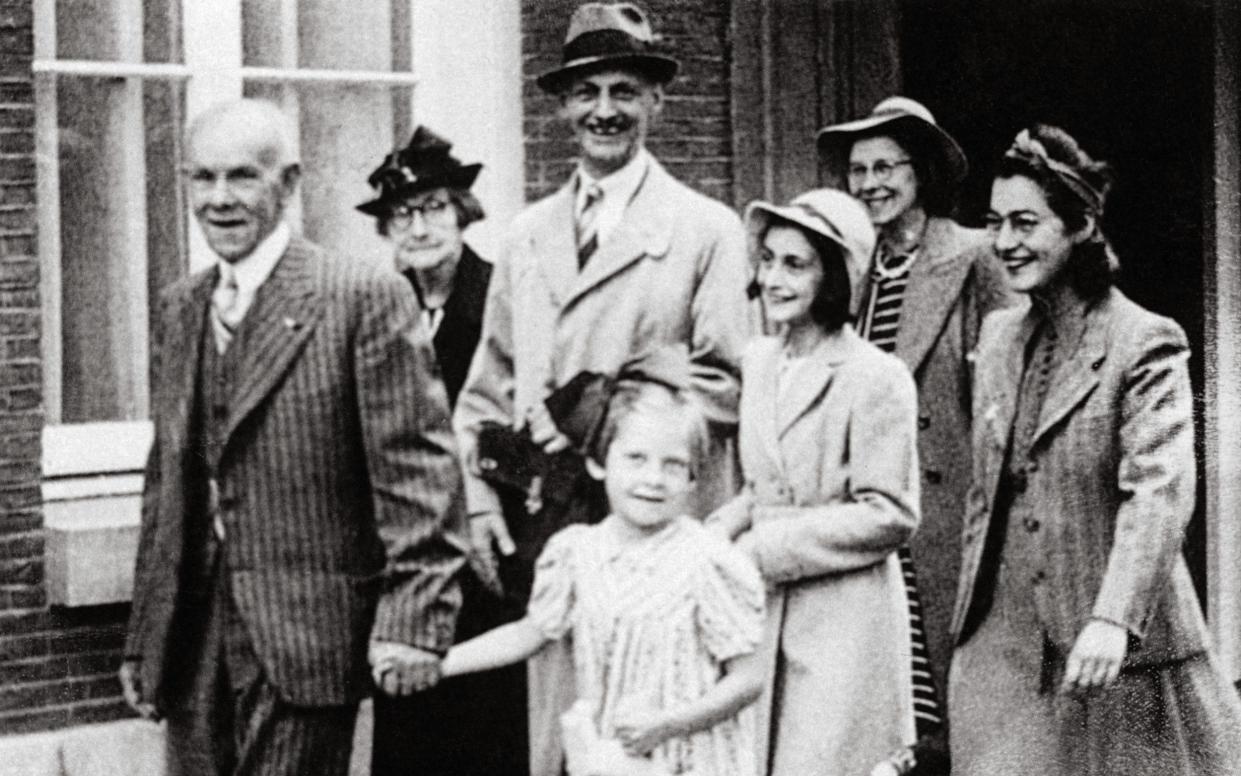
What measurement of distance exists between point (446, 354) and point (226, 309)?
123 centimetres

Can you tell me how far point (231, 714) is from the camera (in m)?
3.85

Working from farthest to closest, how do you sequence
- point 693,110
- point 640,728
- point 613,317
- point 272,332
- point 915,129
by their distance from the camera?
point 693,110 → point 915,129 → point 613,317 → point 272,332 → point 640,728

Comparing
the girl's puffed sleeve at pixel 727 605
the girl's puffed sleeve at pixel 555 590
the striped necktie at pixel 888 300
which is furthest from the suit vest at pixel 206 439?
the striped necktie at pixel 888 300

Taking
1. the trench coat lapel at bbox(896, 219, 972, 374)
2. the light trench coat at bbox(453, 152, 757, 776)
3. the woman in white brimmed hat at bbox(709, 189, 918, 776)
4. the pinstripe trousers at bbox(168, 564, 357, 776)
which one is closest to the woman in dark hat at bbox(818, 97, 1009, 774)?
the trench coat lapel at bbox(896, 219, 972, 374)

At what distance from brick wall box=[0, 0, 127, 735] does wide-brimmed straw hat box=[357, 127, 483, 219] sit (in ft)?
3.09

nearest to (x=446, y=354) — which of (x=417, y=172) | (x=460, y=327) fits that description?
(x=460, y=327)

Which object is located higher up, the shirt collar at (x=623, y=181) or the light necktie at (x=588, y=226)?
the shirt collar at (x=623, y=181)

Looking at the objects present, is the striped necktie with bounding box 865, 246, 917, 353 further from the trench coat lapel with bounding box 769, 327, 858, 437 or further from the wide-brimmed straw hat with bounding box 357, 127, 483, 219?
the wide-brimmed straw hat with bounding box 357, 127, 483, 219

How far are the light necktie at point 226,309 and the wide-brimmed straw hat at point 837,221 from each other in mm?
1226

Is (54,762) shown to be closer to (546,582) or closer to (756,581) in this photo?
(546,582)

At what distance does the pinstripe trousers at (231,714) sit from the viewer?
12.5ft

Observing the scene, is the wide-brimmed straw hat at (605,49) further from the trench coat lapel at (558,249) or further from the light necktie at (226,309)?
the light necktie at (226,309)

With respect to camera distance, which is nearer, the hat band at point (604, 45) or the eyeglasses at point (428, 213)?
the hat band at point (604, 45)

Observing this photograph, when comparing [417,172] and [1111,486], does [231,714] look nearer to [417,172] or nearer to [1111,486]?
[417,172]
